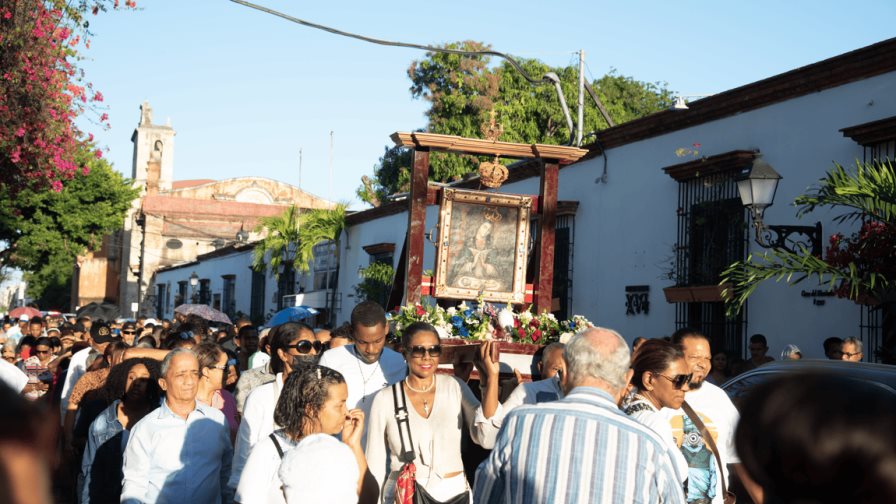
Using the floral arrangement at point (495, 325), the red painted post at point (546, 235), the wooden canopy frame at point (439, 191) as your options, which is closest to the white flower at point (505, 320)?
the floral arrangement at point (495, 325)

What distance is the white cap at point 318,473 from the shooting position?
429 centimetres

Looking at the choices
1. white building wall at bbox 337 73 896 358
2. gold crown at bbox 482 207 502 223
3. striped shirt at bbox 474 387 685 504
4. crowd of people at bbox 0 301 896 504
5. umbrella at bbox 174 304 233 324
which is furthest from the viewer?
umbrella at bbox 174 304 233 324

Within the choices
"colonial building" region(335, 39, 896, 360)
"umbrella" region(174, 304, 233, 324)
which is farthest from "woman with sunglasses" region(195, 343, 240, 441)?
"umbrella" region(174, 304, 233, 324)

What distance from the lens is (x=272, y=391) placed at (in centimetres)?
600

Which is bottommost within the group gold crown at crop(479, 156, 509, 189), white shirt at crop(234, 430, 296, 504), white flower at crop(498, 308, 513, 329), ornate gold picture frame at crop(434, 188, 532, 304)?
white shirt at crop(234, 430, 296, 504)

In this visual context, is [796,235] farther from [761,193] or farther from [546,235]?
[546,235]

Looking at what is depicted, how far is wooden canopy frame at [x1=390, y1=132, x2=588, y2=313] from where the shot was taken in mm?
9656

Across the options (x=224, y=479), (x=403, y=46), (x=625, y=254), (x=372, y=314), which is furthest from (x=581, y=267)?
(x=224, y=479)

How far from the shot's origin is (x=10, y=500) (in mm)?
1331

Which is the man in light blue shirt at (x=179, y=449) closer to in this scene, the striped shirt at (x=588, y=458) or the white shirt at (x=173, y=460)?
the white shirt at (x=173, y=460)

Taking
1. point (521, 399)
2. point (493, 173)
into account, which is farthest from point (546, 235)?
point (521, 399)

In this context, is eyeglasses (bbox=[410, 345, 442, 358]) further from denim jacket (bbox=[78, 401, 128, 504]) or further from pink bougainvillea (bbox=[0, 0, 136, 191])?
pink bougainvillea (bbox=[0, 0, 136, 191])

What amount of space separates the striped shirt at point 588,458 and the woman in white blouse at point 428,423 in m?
1.99

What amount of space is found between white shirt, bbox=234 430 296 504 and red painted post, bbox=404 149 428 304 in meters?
5.06
